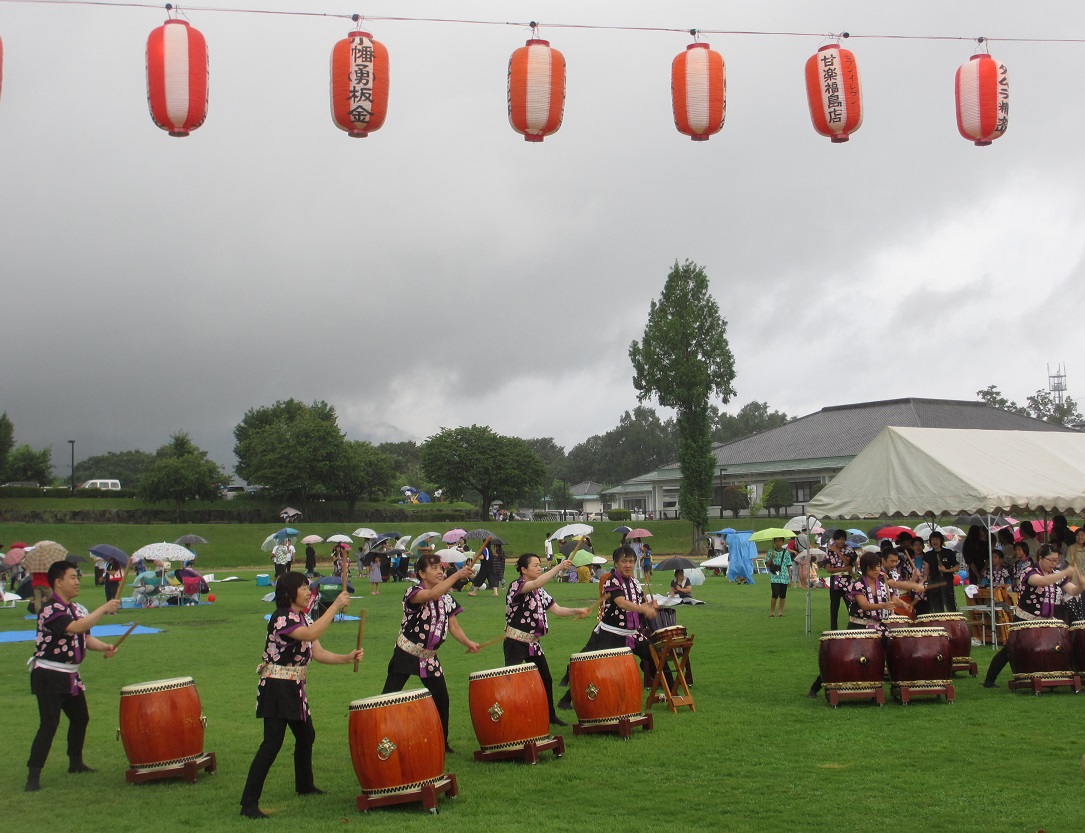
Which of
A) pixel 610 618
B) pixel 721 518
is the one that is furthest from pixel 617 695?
pixel 721 518

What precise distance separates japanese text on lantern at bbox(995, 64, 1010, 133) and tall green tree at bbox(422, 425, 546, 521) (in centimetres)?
5456

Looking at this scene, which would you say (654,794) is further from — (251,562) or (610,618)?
(251,562)

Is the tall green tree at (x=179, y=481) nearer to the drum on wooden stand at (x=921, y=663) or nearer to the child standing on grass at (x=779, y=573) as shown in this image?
the child standing on grass at (x=779, y=573)

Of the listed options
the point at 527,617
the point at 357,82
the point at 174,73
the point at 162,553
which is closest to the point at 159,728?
the point at 527,617

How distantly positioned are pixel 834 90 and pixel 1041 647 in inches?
240

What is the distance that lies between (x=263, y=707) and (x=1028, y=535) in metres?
12.3

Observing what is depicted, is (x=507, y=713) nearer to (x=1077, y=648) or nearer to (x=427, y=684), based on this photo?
(x=427, y=684)

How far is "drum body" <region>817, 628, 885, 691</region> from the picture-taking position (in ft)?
31.9

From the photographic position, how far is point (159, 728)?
711cm

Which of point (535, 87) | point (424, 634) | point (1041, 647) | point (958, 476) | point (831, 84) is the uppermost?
point (831, 84)

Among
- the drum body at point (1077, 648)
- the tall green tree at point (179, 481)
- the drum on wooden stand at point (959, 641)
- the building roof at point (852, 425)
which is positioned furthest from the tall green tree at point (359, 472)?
the drum body at point (1077, 648)

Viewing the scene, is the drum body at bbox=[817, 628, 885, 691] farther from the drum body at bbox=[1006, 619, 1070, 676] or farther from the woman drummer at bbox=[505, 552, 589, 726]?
the woman drummer at bbox=[505, 552, 589, 726]

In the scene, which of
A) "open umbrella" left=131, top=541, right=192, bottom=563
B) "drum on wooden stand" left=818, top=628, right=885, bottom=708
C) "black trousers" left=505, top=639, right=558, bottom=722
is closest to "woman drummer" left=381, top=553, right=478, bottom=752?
"black trousers" left=505, top=639, right=558, bottom=722

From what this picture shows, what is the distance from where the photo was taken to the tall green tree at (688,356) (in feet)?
142
